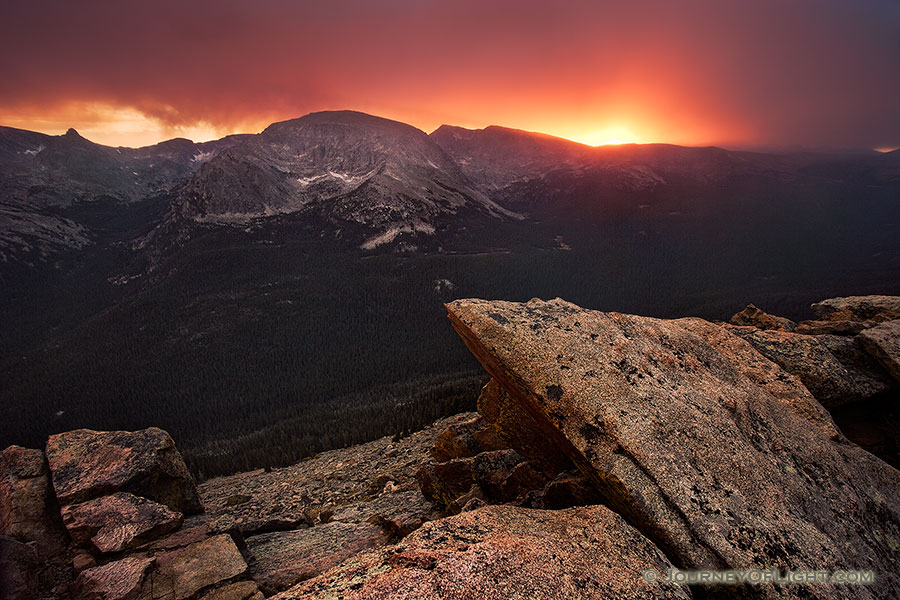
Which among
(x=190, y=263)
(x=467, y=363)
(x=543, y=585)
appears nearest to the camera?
(x=543, y=585)

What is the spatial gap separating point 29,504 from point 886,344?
31410 mm

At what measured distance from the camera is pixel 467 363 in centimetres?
9894

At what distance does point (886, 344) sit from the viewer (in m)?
13.8

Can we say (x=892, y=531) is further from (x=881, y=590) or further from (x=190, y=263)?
(x=190, y=263)

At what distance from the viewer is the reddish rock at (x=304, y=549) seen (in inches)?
367

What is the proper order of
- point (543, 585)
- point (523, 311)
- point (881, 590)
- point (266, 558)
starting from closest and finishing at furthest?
point (543, 585) → point (881, 590) → point (266, 558) → point (523, 311)

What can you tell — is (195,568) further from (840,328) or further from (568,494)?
(840,328)

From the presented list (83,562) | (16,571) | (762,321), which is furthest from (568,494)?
(762,321)

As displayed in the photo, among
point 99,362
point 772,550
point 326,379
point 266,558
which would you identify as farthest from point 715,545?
point 99,362

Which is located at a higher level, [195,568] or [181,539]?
[195,568]

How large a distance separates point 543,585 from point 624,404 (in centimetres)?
484

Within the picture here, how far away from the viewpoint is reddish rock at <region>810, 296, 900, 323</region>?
18.7 m

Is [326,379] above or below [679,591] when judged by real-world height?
below

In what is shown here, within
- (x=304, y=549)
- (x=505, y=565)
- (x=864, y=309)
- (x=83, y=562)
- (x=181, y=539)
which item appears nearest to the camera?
(x=505, y=565)
